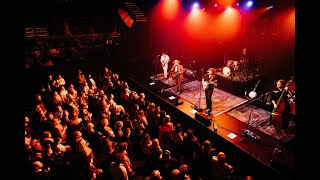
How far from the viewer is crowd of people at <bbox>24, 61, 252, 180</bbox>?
5262 mm

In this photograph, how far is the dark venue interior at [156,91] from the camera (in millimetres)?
5805

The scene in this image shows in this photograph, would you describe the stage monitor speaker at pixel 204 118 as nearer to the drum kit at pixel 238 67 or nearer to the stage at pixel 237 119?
the stage at pixel 237 119

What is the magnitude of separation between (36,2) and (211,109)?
33.3ft

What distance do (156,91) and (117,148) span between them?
5724 millimetres

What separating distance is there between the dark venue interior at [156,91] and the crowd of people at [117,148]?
0.03 meters

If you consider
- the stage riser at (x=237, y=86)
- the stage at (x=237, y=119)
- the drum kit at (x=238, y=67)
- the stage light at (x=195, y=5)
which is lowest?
the stage at (x=237, y=119)

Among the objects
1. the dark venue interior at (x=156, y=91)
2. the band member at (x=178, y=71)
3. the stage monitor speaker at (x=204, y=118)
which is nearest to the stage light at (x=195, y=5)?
the dark venue interior at (x=156, y=91)

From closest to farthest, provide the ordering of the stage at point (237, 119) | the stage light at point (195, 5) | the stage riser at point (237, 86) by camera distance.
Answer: the stage at point (237, 119)
the stage riser at point (237, 86)
the stage light at point (195, 5)

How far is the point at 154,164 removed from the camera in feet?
18.2

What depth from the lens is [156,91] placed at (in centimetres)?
1106

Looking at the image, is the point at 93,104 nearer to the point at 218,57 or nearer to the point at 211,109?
the point at 211,109

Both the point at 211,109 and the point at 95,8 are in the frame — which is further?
the point at 95,8
